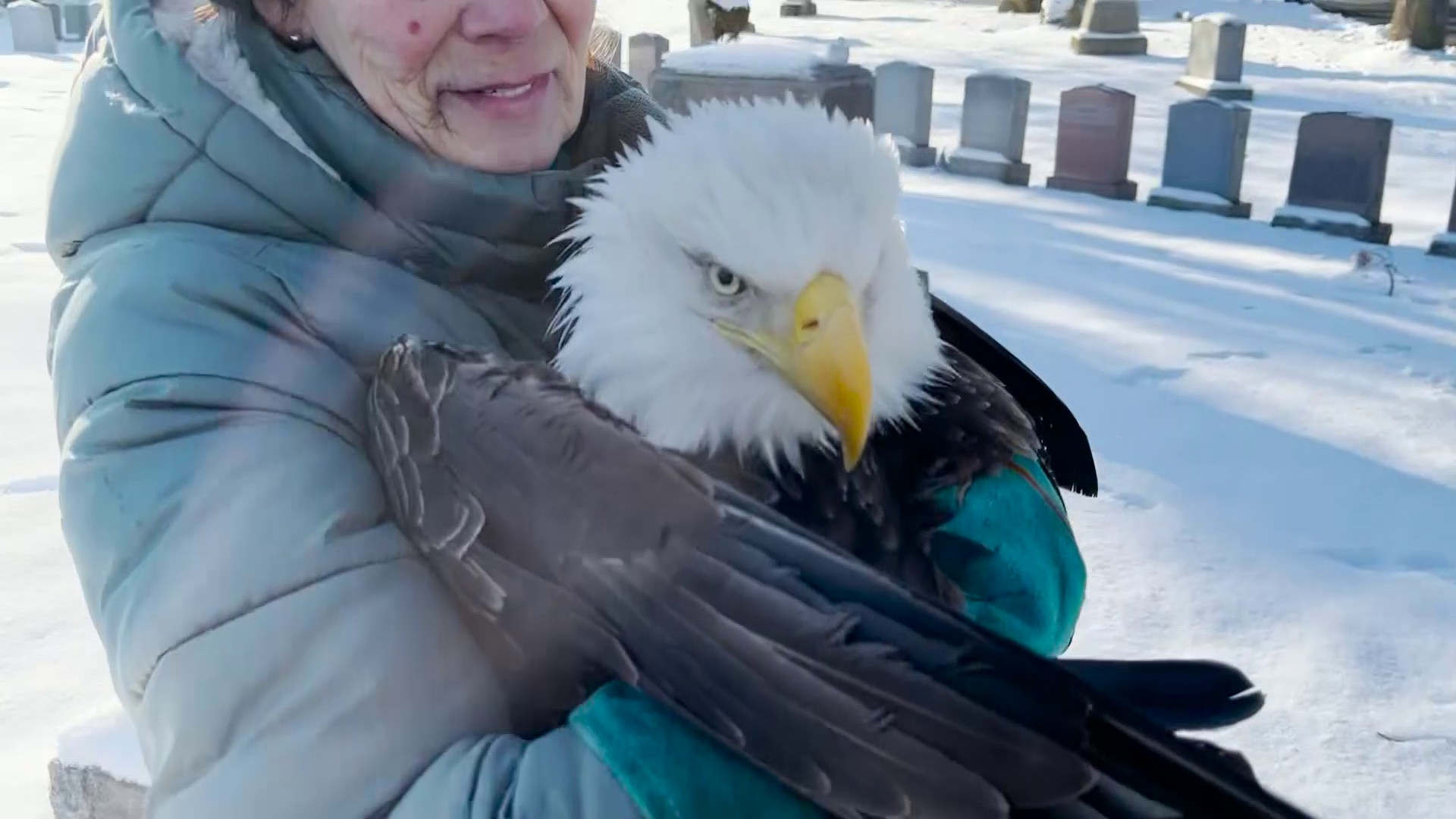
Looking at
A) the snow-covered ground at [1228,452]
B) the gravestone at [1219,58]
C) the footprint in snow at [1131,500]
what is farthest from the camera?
the gravestone at [1219,58]

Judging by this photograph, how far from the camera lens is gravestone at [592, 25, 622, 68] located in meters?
2.05

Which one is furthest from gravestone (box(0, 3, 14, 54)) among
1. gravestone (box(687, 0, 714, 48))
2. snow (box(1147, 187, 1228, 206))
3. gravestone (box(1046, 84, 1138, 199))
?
snow (box(1147, 187, 1228, 206))

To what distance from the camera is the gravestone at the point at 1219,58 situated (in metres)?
12.4

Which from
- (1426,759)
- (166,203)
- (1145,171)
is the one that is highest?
(166,203)

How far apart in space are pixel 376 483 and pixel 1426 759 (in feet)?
8.40

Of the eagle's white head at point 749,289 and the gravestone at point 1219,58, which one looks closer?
the eagle's white head at point 749,289

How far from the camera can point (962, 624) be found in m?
1.06

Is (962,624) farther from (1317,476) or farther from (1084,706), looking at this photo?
(1317,476)

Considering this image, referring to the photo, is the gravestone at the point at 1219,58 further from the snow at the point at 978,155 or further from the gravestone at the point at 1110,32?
the snow at the point at 978,155

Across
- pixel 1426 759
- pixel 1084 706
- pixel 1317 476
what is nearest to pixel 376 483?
pixel 1084 706

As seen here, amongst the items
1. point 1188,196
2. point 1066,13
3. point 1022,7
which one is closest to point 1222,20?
point 1188,196

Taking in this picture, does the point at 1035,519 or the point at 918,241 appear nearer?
the point at 1035,519

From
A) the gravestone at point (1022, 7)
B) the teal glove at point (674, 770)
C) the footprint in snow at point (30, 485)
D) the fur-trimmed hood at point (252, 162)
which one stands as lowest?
the footprint in snow at point (30, 485)

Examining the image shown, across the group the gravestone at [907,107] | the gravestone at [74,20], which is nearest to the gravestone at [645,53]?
the gravestone at [907,107]
